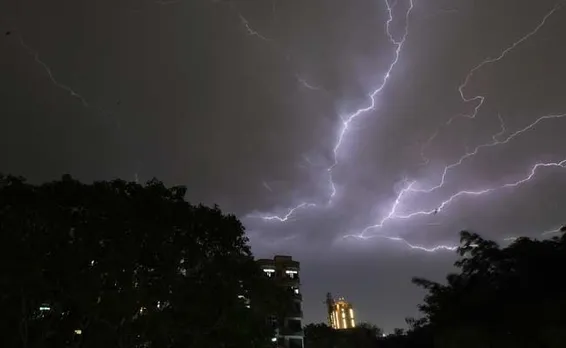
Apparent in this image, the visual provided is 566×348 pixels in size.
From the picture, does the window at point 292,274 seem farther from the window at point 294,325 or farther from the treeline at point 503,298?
the treeline at point 503,298

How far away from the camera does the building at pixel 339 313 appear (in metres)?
64.5

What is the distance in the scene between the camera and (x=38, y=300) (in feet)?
38.3

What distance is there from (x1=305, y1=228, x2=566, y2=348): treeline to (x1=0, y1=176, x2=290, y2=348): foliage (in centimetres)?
663

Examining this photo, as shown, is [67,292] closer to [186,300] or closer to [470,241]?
[186,300]

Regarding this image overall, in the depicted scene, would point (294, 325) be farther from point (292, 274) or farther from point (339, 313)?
point (339, 313)

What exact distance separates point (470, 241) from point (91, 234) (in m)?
13.4

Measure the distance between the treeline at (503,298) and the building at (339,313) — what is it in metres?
44.8

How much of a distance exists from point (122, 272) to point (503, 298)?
11282 mm

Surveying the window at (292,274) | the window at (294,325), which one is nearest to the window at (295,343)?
the window at (294,325)

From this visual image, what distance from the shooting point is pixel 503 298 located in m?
16.4

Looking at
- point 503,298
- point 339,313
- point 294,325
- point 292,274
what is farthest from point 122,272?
point 339,313

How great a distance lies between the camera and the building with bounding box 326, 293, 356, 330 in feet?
212

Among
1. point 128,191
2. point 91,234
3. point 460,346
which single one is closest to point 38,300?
point 91,234

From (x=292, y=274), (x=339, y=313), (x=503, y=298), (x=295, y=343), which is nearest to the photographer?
(x=503, y=298)
